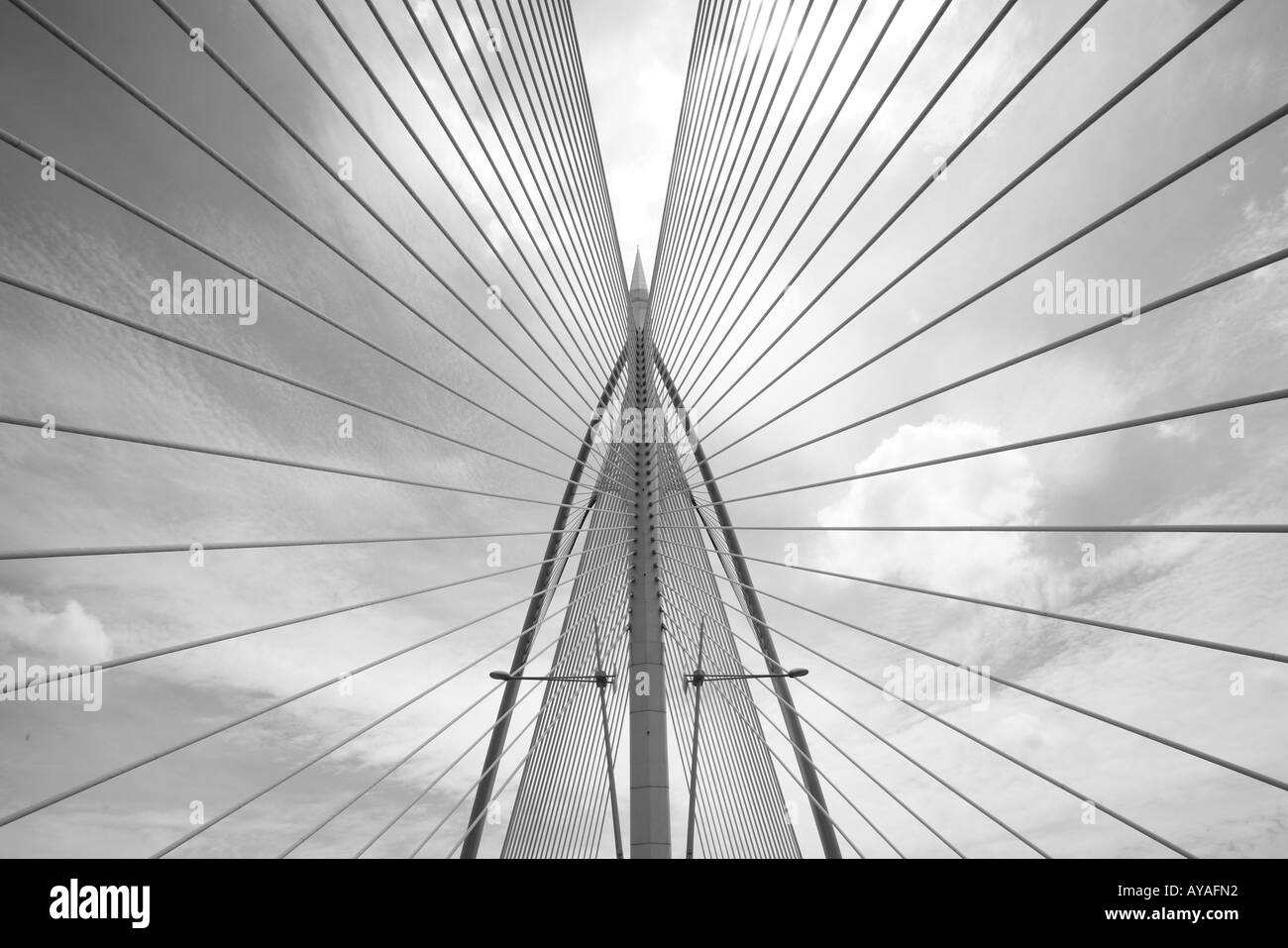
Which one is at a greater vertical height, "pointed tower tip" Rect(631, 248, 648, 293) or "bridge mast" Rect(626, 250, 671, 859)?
"pointed tower tip" Rect(631, 248, 648, 293)

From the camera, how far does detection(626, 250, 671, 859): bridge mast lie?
23.2 feet

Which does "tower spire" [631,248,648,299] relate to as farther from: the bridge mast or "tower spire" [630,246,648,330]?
the bridge mast

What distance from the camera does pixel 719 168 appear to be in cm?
732

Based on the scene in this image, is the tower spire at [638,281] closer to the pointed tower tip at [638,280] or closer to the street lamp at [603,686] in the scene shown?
the pointed tower tip at [638,280]

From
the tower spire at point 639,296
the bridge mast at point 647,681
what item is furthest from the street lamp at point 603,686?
→ the tower spire at point 639,296

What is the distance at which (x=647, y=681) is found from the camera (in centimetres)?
764

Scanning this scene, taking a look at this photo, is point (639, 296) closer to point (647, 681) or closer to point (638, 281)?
point (638, 281)

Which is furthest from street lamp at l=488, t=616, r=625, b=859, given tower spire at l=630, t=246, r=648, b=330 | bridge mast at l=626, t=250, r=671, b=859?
tower spire at l=630, t=246, r=648, b=330

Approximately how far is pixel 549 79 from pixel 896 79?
12.9 feet
